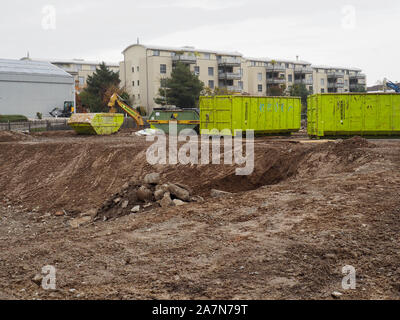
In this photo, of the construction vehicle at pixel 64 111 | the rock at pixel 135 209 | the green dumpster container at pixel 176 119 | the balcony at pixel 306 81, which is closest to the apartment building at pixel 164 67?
the construction vehicle at pixel 64 111

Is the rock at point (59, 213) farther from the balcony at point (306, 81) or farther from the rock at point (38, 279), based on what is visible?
the balcony at point (306, 81)

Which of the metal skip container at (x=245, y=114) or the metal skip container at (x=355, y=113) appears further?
the metal skip container at (x=245, y=114)

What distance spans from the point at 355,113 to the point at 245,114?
508 cm

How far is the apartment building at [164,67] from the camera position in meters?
64.2

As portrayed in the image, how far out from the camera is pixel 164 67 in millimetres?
65125

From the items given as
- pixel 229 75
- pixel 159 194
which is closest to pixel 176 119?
pixel 159 194

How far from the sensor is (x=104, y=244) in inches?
313

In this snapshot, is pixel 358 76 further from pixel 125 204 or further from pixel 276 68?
pixel 125 204

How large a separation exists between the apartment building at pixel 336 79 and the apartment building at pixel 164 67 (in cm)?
2098

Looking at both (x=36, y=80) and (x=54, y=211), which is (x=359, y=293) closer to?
(x=54, y=211)

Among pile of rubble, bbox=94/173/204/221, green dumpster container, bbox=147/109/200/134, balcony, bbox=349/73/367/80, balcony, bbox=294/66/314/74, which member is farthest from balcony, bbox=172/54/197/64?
pile of rubble, bbox=94/173/204/221

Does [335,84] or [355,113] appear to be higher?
[335,84]

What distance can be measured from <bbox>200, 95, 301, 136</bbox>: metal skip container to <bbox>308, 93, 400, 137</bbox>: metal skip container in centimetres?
280
